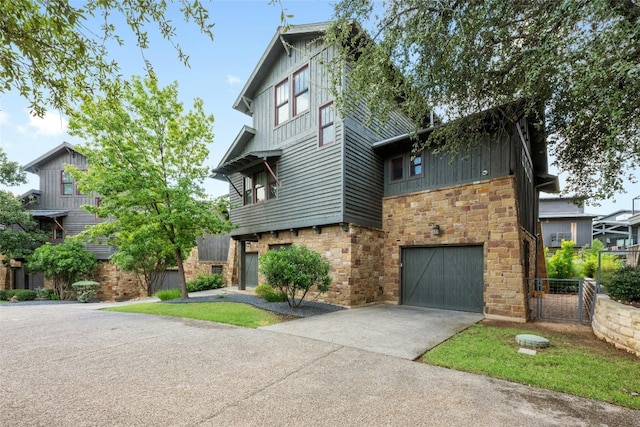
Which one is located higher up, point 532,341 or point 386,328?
point 532,341

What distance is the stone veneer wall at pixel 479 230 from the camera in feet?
26.6

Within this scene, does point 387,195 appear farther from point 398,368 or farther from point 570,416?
point 570,416

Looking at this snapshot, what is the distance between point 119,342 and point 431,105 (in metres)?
8.04

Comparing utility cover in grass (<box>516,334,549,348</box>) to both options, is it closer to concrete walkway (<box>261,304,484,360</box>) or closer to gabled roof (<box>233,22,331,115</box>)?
concrete walkway (<box>261,304,484,360</box>)

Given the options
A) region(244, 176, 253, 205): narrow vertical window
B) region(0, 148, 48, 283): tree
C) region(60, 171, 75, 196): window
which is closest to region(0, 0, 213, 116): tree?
region(244, 176, 253, 205): narrow vertical window

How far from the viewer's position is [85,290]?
1526cm

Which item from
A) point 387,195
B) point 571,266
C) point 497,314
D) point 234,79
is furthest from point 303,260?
point 571,266

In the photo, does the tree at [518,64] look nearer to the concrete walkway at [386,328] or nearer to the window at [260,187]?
the concrete walkway at [386,328]

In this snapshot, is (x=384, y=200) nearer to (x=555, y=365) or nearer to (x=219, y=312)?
(x=219, y=312)

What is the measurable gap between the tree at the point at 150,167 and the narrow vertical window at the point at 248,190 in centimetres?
159

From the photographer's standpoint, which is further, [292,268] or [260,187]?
[260,187]

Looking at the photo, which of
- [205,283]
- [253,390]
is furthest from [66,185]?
[253,390]

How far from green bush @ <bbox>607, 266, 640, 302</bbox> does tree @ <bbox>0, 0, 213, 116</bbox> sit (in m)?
8.28

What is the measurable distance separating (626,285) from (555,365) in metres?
2.86
